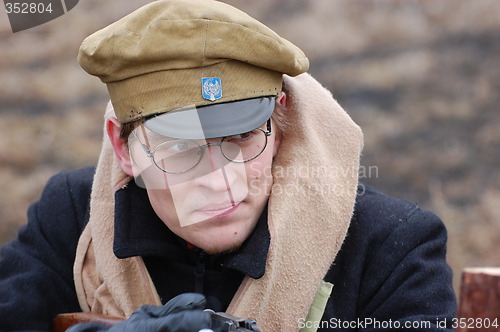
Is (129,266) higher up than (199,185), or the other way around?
(199,185)

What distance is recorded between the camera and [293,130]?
7.35ft

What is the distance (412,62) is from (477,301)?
12.2 ft

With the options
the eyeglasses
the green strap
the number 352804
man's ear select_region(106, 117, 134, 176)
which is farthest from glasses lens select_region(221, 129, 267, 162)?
the number 352804

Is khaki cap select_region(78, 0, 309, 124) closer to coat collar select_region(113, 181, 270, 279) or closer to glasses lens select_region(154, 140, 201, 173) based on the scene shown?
glasses lens select_region(154, 140, 201, 173)

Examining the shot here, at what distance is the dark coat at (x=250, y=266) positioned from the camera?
214 cm

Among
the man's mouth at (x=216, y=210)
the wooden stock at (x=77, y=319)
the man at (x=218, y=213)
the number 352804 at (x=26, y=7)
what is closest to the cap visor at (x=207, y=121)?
the man at (x=218, y=213)

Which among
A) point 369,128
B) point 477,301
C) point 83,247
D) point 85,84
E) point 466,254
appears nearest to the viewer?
point 477,301

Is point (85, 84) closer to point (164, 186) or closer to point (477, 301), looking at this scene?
point (164, 186)

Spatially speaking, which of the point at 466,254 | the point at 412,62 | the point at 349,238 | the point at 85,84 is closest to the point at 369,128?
the point at 412,62

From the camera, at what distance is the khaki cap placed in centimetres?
191

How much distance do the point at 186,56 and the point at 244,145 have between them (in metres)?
0.30

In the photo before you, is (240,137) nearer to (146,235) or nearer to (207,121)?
(207,121)

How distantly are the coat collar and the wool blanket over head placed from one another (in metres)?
0.04

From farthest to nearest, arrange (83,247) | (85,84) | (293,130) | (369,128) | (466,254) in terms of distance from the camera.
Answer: (85,84) → (369,128) → (466,254) → (83,247) → (293,130)
